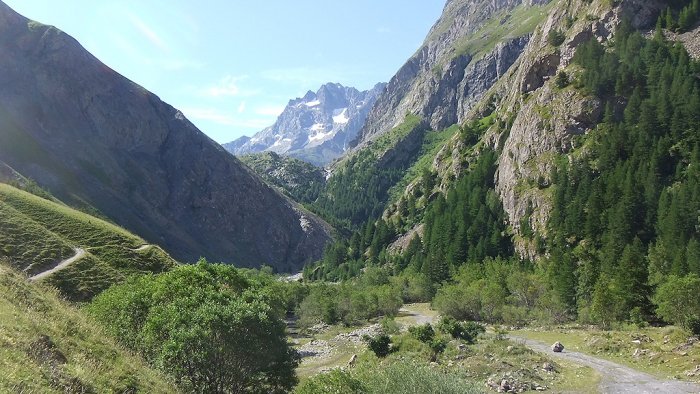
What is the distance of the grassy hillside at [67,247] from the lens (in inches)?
2579

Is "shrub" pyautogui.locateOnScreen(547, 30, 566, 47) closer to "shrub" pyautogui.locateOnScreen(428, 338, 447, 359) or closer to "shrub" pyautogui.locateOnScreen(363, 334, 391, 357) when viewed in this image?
"shrub" pyautogui.locateOnScreen(428, 338, 447, 359)

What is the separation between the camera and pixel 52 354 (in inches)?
781

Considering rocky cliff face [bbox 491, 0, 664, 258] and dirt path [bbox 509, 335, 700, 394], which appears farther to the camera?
rocky cliff face [bbox 491, 0, 664, 258]

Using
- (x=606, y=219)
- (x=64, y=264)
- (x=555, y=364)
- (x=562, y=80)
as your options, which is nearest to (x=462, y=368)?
(x=555, y=364)

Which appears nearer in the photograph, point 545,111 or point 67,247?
point 67,247

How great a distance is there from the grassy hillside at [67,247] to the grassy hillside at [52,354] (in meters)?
42.9

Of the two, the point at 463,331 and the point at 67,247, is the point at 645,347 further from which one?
the point at 67,247

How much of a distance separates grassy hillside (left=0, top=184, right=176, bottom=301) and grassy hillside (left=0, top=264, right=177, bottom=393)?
42.9 metres

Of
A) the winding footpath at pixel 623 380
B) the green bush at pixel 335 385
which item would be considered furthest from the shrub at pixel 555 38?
the green bush at pixel 335 385

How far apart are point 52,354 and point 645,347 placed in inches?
2330

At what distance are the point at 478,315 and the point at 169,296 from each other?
69.0 m

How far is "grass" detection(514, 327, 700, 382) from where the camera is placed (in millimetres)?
47031

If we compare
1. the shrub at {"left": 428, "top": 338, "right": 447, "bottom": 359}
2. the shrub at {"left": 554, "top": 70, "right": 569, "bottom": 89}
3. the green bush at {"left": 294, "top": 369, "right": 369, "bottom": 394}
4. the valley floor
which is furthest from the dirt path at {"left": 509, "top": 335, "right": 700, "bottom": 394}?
the shrub at {"left": 554, "top": 70, "right": 569, "bottom": 89}

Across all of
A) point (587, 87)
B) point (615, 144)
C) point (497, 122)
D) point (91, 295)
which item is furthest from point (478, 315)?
point (497, 122)
